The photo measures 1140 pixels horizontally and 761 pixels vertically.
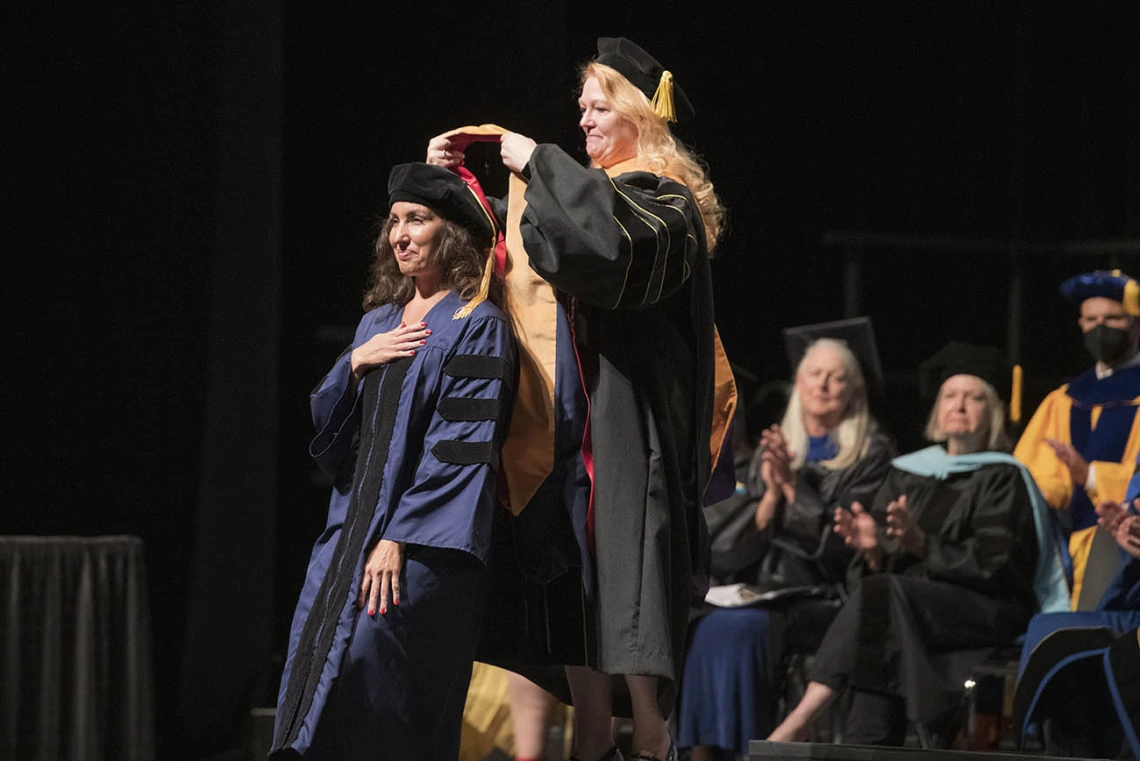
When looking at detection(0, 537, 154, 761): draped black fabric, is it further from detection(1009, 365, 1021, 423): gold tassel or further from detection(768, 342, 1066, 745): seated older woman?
detection(1009, 365, 1021, 423): gold tassel

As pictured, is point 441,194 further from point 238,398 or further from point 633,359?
point 238,398

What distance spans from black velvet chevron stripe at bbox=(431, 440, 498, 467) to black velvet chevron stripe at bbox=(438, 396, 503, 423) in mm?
51

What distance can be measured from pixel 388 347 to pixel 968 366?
121 inches

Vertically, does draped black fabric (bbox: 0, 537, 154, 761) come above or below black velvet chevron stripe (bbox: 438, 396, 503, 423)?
below

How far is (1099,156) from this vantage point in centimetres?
573

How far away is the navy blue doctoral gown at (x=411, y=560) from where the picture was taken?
2814 millimetres

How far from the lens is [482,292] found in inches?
121

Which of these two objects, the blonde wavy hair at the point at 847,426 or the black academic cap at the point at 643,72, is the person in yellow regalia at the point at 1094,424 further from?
the black academic cap at the point at 643,72

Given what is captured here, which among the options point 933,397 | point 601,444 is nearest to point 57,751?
point 601,444

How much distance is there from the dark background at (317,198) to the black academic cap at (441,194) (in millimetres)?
1942

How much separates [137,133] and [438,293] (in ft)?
7.85

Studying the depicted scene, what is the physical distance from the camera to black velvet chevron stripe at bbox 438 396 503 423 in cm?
293

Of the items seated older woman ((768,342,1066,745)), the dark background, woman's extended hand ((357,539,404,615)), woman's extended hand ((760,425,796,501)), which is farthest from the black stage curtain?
woman's extended hand ((357,539,404,615))

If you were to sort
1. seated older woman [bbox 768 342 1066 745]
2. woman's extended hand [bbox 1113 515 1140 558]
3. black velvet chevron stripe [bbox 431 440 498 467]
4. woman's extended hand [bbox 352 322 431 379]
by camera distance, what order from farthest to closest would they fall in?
seated older woman [bbox 768 342 1066 745] → woman's extended hand [bbox 1113 515 1140 558] → woman's extended hand [bbox 352 322 431 379] → black velvet chevron stripe [bbox 431 440 498 467]
